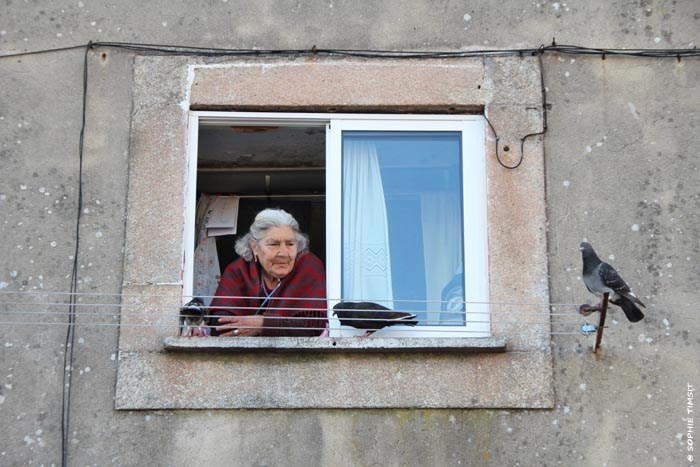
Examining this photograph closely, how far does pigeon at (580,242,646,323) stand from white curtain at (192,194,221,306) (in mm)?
2631

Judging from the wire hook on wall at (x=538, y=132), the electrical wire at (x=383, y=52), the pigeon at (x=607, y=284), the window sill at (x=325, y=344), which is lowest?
the window sill at (x=325, y=344)

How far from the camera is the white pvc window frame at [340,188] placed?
572 centimetres

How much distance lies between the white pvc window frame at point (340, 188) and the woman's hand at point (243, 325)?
0.85ft

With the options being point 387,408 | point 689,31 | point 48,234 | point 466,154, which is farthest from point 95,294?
point 689,31

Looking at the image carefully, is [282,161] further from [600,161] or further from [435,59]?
[600,161]

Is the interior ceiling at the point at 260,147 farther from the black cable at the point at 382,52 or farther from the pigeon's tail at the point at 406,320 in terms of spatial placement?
the pigeon's tail at the point at 406,320

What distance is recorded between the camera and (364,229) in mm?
5945

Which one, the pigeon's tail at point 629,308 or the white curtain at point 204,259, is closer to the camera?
the pigeon's tail at point 629,308

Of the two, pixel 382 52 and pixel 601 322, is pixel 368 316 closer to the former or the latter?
pixel 601 322

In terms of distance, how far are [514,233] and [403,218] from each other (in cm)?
65

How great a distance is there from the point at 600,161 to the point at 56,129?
2.85m

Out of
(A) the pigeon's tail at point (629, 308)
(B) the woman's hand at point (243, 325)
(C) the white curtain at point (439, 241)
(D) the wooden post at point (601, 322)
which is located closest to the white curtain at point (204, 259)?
(B) the woman's hand at point (243, 325)

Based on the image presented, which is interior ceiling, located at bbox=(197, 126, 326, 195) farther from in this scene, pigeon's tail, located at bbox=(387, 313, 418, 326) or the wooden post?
the wooden post

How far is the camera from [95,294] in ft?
18.2
